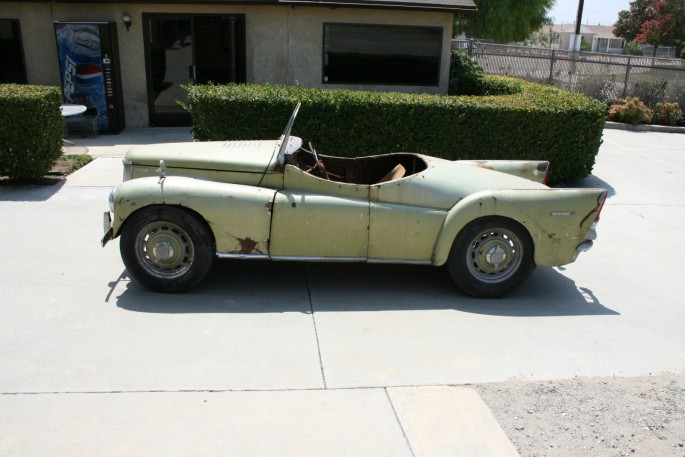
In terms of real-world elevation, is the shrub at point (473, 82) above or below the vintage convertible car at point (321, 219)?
above

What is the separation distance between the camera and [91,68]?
1243cm

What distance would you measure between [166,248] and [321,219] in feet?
4.34

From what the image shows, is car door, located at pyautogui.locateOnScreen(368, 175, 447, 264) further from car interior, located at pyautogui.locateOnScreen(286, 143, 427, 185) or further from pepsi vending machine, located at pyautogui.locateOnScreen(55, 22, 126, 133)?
pepsi vending machine, located at pyautogui.locateOnScreen(55, 22, 126, 133)

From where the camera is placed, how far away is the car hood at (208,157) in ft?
17.9

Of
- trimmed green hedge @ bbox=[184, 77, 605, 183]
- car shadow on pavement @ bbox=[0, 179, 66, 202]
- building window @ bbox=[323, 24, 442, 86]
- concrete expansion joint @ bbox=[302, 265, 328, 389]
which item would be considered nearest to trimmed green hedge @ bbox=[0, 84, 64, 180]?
car shadow on pavement @ bbox=[0, 179, 66, 202]

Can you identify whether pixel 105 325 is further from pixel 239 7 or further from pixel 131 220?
pixel 239 7

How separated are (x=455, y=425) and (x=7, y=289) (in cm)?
394

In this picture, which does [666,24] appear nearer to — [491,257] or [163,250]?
[491,257]

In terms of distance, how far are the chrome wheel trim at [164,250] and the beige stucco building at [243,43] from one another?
8.42 meters

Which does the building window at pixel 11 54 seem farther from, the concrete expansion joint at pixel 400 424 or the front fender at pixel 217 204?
the concrete expansion joint at pixel 400 424

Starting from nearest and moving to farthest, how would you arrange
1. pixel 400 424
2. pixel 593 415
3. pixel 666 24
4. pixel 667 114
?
pixel 400 424 < pixel 593 415 < pixel 667 114 < pixel 666 24

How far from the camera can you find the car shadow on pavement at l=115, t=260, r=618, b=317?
208 inches

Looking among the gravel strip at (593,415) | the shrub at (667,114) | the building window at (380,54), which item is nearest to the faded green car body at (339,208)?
the gravel strip at (593,415)

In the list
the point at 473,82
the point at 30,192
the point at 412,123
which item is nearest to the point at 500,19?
the point at 473,82
